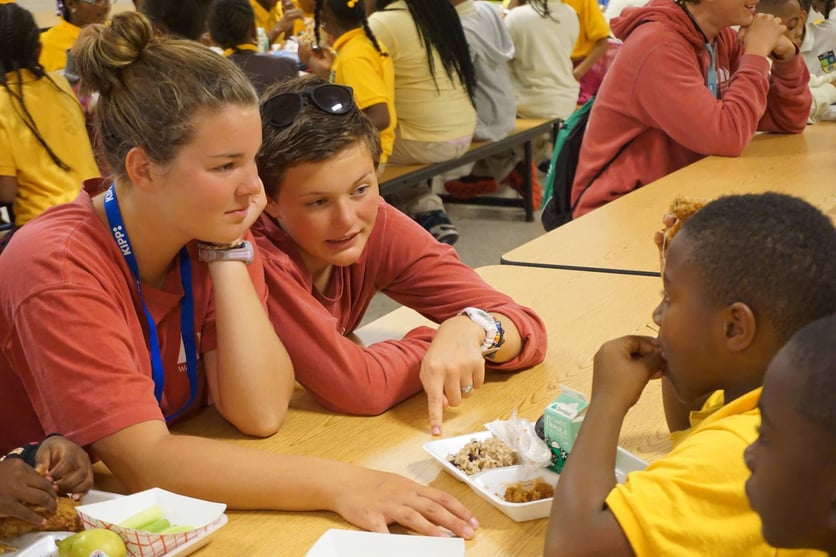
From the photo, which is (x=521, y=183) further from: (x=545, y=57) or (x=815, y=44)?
(x=815, y=44)

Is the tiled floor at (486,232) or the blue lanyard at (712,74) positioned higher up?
the blue lanyard at (712,74)

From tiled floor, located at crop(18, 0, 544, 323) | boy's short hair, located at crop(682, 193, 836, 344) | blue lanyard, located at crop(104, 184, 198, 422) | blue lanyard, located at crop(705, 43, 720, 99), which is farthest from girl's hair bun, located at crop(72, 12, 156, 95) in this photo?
tiled floor, located at crop(18, 0, 544, 323)

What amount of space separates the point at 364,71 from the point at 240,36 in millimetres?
713

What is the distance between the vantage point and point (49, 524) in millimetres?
1197

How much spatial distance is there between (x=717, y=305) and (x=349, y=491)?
20.2 inches

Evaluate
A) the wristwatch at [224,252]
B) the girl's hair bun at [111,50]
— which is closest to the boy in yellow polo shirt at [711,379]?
Answer: the wristwatch at [224,252]

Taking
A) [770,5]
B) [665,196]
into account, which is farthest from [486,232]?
[665,196]

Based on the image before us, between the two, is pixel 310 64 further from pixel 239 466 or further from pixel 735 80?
pixel 239 466

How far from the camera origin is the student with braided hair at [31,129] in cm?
340

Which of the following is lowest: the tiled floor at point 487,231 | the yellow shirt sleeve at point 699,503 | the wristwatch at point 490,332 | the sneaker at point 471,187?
the tiled floor at point 487,231

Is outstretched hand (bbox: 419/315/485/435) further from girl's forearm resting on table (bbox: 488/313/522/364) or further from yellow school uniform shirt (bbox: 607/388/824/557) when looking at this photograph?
yellow school uniform shirt (bbox: 607/388/824/557)

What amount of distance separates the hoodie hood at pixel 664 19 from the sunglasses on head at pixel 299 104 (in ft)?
5.18

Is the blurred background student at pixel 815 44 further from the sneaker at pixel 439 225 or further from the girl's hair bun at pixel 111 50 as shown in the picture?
the girl's hair bun at pixel 111 50

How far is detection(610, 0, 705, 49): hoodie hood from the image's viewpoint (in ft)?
9.54
